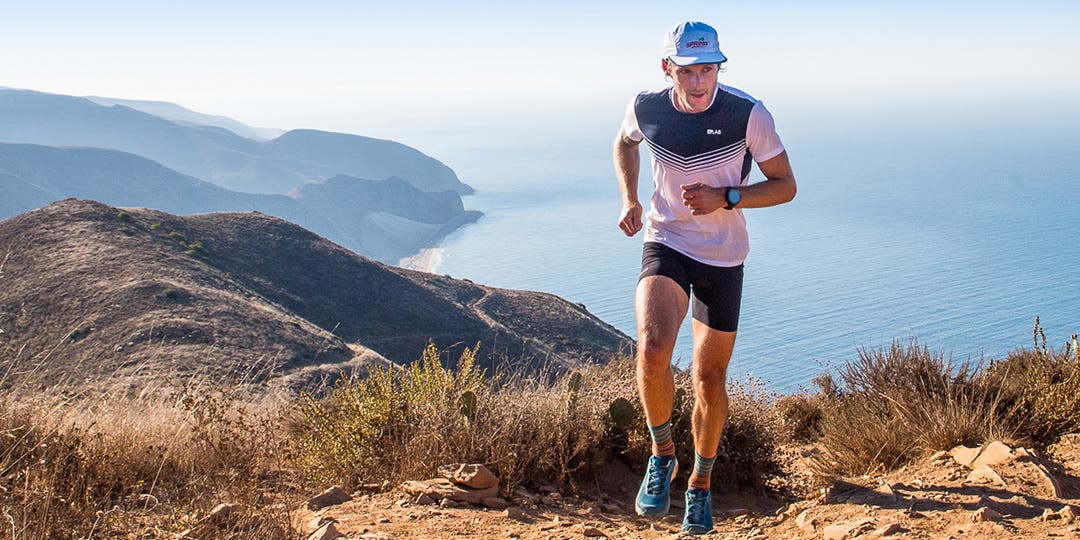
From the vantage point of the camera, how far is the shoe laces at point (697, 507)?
12.1 feet

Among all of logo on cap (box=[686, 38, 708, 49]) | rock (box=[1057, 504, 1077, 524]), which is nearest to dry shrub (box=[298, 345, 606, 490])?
logo on cap (box=[686, 38, 708, 49])

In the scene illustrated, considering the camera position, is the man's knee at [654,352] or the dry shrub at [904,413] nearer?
the man's knee at [654,352]

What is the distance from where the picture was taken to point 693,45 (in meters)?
3.46

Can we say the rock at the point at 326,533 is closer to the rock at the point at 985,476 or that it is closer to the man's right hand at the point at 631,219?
the man's right hand at the point at 631,219

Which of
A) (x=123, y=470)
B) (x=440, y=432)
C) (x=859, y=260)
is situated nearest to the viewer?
(x=123, y=470)

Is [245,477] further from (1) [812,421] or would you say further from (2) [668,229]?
(1) [812,421]

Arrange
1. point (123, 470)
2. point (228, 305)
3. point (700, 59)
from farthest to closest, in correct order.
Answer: point (228, 305) → point (123, 470) → point (700, 59)

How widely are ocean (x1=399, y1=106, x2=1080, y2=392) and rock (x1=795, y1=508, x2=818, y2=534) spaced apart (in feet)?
104

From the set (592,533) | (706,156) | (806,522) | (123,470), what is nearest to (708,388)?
(806,522)

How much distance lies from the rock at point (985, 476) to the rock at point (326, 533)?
292 cm

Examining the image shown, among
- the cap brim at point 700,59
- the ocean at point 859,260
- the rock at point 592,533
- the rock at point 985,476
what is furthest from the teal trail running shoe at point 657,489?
the ocean at point 859,260

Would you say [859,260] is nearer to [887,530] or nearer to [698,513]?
[698,513]

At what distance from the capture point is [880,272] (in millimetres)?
96812

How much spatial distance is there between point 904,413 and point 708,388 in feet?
6.43
